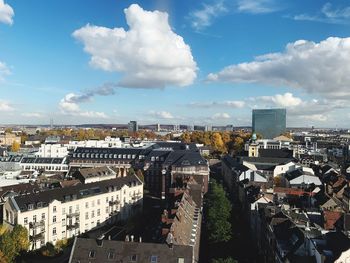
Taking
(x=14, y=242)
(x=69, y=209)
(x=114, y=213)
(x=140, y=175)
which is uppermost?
(x=140, y=175)

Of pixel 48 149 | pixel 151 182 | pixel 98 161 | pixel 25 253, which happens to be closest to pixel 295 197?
pixel 151 182

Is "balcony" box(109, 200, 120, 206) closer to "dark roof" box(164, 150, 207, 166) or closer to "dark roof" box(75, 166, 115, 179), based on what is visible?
"dark roof" box(75, 166, 115, 179)

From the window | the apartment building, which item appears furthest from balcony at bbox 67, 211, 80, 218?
the window

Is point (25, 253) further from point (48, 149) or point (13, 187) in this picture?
point (48, 149)

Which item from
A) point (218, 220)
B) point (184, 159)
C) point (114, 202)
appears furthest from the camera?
point (184, 159)

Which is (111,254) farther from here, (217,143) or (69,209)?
(217,143)

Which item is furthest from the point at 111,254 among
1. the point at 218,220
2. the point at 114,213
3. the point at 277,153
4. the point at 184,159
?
the point at 277,153

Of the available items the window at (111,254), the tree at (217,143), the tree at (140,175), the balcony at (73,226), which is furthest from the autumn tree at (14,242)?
the tree at (217,143)
